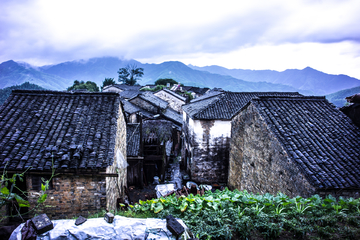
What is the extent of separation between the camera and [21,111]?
813cm

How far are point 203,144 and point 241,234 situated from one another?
12.1m

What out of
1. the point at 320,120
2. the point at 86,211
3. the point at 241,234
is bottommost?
the point at 86,211

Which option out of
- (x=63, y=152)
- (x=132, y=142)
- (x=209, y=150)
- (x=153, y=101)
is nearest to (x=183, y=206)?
(x=63, y=152)

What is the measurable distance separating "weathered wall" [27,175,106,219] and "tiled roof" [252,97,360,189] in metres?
7.08

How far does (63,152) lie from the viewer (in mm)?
6609

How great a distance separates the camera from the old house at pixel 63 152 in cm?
632

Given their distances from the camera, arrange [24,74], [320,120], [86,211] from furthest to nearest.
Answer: [24,74] → [320,120] → [86,211]

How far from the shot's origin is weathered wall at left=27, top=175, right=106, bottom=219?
6512 mm

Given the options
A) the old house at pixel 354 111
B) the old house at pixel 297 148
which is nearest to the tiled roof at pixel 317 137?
the old house at pixel 297 148

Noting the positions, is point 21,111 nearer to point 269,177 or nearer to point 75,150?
point 75,150

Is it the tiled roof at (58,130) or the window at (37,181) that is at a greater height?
the tiled roof at (58,130)

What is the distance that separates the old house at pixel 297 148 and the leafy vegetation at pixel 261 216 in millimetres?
1586

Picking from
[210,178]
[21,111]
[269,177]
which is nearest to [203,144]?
[210,178]

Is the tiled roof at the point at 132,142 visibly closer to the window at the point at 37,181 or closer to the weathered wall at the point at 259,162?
the weathered wall at the point at 259,162
